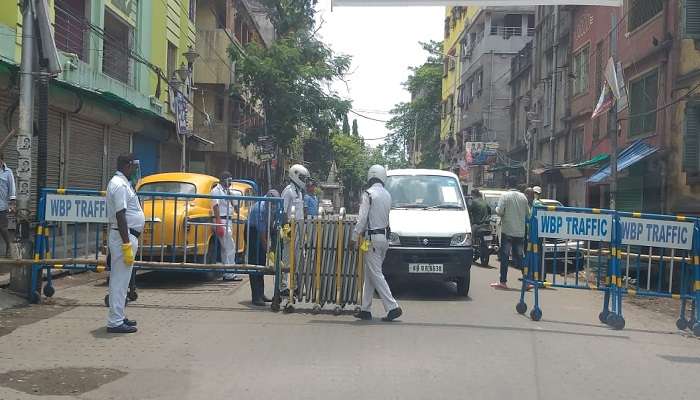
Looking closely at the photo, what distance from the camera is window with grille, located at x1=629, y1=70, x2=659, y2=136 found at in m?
17.8

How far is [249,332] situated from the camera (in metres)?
7.23

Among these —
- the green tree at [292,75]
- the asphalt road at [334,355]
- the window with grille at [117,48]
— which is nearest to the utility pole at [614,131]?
the asphalt road at [334,355]

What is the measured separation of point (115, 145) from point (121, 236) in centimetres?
1170

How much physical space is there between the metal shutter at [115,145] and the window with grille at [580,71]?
15.9 metres

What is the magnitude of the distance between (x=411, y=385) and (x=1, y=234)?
8007 millimetres

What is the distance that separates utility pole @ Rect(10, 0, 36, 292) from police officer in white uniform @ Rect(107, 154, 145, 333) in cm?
234

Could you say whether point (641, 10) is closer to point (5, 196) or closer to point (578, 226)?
point (578, 226)

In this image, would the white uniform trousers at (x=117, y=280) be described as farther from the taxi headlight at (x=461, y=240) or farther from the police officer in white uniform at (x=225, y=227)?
the taxi headlight at (x=461, y=240)

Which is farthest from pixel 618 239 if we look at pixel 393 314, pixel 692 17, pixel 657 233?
pixel 692 17

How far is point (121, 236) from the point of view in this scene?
684cm

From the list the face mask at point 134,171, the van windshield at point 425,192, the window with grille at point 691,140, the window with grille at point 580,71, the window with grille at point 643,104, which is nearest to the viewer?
the face mask at point 134,171

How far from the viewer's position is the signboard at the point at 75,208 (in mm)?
8570

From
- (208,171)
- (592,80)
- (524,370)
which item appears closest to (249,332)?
(524,370)

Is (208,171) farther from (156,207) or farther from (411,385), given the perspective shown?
(411,385)
